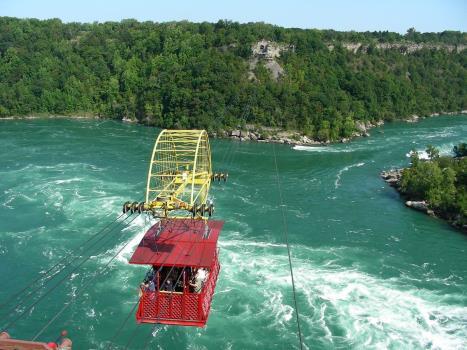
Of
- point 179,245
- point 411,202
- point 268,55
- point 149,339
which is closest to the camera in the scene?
point 179,245

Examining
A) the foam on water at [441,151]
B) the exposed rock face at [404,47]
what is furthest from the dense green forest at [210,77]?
the foam on water at [441,151]

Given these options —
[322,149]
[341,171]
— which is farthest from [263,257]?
[322,149]

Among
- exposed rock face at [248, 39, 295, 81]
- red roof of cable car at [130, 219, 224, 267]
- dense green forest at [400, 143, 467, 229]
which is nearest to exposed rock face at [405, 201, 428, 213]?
dense green forest at [400, 143, 467, 229]

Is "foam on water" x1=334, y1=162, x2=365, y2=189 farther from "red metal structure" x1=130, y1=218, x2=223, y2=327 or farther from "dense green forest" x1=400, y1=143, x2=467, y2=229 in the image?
"red metal structure" x1=130, y1=218, x2=223, y2=327

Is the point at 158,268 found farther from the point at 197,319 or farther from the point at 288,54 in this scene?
the point at 288,54

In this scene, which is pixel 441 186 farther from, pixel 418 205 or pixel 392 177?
pixel 392 177

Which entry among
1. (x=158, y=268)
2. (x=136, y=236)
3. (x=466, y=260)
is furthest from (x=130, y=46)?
(x=158, y=268)

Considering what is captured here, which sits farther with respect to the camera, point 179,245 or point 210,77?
point 210,77

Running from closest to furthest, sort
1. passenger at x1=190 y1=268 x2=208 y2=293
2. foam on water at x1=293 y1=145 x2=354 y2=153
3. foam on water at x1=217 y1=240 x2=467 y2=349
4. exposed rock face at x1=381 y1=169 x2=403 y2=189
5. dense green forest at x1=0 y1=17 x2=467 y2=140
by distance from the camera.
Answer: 1. passenger at x1=190 y1=268 x2=208 y2=293
2. foam on water at x1=217 y1=240 x2=467 y2=349
3. exposed rock face at x1=381 y1=169 x2=403 y2=189
4. foam on water at x1=293 y1=145 x2=354 y2=153
5. dense green forest at x1=0 y1=17 x2=467 y2=140
